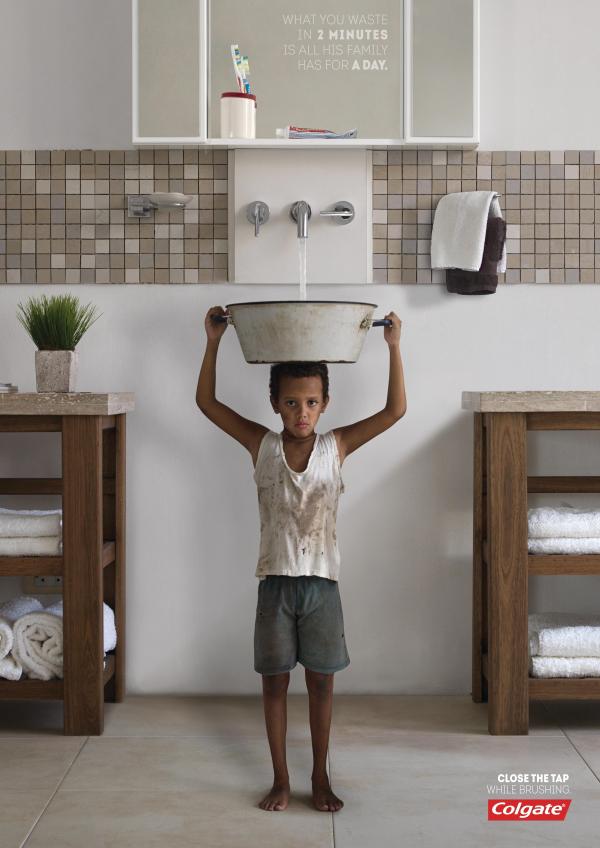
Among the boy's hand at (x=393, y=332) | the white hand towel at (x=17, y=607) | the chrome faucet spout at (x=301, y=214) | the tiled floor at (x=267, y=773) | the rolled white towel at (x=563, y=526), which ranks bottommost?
the tiled floor at (x=267, y=773)

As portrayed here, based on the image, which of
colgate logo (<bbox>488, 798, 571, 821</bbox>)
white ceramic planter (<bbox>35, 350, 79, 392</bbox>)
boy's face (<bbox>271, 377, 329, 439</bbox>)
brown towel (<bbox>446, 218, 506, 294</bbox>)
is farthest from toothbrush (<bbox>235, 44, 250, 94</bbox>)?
colgate logo (<bbox>488, 798, 571, 821</bbox>)

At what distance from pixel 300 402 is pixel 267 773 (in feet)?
2.40

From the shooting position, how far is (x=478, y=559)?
2334mm

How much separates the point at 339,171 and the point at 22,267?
832mm

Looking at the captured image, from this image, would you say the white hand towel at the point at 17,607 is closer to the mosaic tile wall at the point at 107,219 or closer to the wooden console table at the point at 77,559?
the wooden console table at the point at 77,559

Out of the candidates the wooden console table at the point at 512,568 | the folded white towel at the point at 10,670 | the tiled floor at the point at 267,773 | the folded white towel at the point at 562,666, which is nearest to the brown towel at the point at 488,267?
the wooden console table at the point at 512,568

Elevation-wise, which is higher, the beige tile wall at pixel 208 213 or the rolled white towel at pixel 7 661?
the beige tile wall at pixel 208 213

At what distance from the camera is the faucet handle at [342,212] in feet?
7.73

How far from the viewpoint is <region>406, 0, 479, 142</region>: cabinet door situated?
2.32 meters

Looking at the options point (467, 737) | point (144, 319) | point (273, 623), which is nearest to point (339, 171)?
point (144, 319)

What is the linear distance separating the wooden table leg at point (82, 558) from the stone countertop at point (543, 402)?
850 millimetres

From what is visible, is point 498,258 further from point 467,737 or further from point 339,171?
point 467,737

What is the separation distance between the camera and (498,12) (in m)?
2.40

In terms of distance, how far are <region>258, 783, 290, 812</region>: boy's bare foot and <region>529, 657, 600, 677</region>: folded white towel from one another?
641 millimetres
